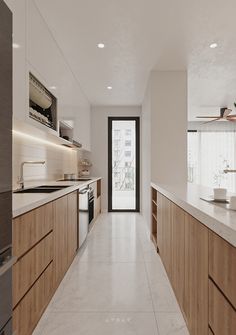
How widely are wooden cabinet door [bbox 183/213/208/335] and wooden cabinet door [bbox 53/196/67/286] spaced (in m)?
1.12

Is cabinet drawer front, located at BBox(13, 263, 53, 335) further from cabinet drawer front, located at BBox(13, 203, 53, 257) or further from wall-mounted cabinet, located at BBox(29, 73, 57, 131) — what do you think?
wall-mounted cabinet, located at BBox(29, 73, 57, 131)

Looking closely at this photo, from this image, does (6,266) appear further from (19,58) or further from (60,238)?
(19,58)

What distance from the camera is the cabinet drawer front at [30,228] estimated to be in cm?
133

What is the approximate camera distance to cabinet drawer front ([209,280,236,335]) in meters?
0.96

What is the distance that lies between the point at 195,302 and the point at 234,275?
67cm

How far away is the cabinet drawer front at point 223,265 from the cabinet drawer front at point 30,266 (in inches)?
39.8

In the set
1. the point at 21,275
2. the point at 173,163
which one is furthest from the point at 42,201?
the point at 173,163

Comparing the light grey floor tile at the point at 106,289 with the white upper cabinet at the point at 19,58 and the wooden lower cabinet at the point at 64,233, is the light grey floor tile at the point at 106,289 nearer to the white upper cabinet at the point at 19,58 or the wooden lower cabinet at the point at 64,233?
the wooden lower cabinet at the point at 64,233

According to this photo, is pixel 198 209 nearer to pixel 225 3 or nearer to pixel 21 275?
pixel 21 275

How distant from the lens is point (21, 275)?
141 cm

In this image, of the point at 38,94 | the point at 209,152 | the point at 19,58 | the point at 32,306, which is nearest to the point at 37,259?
the point at 32,306

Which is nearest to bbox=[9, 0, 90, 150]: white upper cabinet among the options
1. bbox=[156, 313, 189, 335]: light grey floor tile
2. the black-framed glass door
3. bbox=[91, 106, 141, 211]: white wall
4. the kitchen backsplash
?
the kitchen backsplash

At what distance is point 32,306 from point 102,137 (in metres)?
5.06

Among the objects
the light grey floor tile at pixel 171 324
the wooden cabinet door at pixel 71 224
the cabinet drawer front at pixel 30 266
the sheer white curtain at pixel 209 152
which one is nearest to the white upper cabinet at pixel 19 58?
the cabinet drawer front at pixel 30 266
